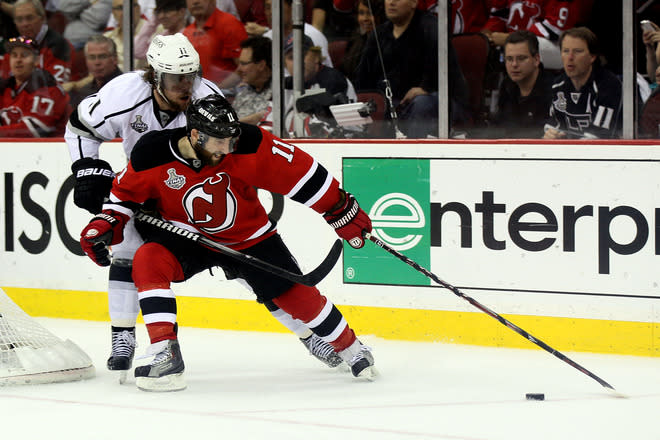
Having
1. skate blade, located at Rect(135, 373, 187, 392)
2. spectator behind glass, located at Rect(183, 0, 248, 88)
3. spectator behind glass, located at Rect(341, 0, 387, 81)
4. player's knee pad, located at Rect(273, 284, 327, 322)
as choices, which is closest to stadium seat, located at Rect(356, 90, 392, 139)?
spectator behind glass, located at Rect(341, 0, 387, 81)

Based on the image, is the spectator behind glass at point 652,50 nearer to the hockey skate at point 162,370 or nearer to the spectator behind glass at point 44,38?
the hockey skate at point 162,370

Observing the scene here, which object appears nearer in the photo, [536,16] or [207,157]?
[207,157]

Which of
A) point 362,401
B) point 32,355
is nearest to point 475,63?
point 362,401

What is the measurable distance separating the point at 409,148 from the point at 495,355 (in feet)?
3.07

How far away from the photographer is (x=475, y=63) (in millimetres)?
4574

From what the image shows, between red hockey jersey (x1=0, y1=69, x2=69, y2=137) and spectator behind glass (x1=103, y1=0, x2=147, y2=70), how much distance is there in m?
0.38

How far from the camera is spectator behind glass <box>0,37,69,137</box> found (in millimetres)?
5441

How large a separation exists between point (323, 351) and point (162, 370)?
0.62 metres

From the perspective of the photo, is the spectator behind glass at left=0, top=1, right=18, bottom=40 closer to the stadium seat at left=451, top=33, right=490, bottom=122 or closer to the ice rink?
the ice rink

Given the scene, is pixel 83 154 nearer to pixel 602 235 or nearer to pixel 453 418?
pixel 453 418

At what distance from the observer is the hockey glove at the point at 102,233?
11.5 feet

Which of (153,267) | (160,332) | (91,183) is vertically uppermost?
(91,183)

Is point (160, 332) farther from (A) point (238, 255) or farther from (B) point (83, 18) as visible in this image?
(B) point (83, 18)

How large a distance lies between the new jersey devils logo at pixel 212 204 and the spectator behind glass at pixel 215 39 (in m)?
1.56
